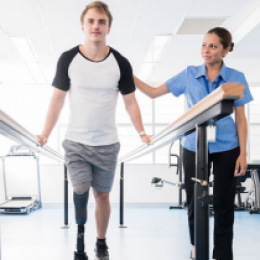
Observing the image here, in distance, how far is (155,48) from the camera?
5195 millimetres

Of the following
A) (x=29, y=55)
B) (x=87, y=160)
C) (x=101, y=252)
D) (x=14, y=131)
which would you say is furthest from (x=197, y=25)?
(x=14, y=131)

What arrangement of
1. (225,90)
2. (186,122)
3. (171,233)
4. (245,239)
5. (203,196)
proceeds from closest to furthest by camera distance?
(225,90) → (203,196) → (186,122) → (245,239) → (171,233)

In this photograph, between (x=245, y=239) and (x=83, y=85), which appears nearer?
(x=83, y=85)

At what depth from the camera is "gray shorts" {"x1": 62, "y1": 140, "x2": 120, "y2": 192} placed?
5.43 ft

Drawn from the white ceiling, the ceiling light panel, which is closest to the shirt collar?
the white ceiling

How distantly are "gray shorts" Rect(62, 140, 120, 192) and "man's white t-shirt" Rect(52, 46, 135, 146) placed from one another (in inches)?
1.2

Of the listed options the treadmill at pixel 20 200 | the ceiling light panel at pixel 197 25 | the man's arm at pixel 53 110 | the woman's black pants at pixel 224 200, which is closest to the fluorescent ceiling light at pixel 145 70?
the ceiling light panel at pixel 197 25

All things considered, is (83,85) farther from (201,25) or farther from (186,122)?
(201,25)

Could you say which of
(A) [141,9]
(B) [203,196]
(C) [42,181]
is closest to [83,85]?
(B) [203,196]

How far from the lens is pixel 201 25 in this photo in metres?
4.40

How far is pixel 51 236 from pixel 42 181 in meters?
3.66

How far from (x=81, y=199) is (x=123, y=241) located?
136 centimetres

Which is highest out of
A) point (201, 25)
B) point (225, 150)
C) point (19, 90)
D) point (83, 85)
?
point (201, 25)

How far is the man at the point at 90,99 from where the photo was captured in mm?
1653
